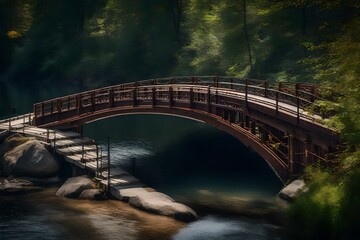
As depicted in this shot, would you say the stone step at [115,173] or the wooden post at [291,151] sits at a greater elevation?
the wooden post at [291,151]

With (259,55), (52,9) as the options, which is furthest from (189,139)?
(52,9)

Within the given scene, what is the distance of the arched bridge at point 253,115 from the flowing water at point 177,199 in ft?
11.4

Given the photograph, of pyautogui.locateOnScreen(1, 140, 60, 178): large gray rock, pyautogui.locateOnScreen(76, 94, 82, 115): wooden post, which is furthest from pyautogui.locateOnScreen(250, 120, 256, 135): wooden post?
pyautogui.locateOnScreen(76, 94, 82, 115): wooden post

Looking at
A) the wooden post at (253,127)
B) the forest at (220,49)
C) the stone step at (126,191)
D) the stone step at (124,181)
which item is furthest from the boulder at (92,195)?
the forest at (220,49)

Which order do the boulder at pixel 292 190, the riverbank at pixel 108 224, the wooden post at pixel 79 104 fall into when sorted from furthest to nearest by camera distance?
the wooden post at pixel 79 104 → the boulder at pixel 292 190 → the riverbank at pixel 108 224

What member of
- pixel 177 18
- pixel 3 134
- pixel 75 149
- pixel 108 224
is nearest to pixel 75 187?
pixel 108 224

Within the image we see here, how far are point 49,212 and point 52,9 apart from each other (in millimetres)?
89315

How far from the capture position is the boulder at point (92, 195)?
129 ft

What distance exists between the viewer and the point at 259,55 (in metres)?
75.2

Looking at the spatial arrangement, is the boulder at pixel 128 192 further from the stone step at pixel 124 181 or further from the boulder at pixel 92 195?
the boulder at pixel 92 195

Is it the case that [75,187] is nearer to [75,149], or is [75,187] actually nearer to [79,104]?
[75,149]

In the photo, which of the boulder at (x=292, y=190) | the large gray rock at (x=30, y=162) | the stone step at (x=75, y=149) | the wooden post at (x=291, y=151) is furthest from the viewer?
the stone step at (x=75, y=149)

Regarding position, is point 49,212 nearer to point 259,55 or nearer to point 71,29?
point 259,55

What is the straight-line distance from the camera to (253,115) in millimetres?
40656
